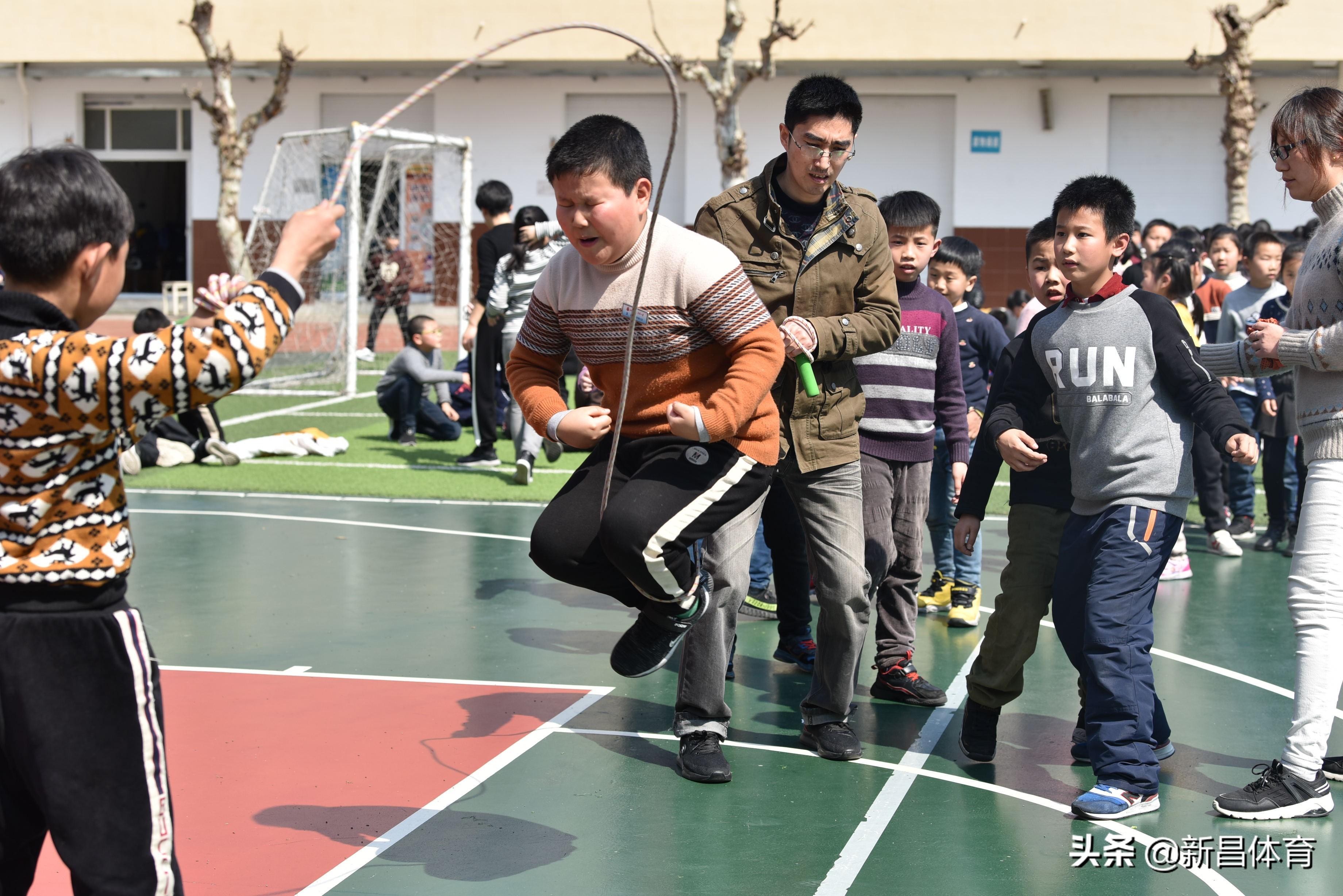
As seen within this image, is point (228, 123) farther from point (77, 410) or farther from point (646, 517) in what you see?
point (77, 410)

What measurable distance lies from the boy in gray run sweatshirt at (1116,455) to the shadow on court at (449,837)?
5.32 feet

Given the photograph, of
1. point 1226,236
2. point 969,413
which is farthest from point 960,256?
point 1226,236

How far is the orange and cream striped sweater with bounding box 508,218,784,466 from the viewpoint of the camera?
3828 mm

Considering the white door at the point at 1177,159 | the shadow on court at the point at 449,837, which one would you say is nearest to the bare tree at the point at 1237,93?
the white door at the point at 1177,159

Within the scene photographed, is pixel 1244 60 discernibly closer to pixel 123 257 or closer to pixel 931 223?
pixel 931 223

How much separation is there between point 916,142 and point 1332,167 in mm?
23262

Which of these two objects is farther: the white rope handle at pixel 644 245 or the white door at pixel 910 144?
the white door at pixel 910 144

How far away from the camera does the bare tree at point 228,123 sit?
2341 cm

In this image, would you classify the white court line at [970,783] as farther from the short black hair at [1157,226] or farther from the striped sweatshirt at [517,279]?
the short black hair at [1157,226]

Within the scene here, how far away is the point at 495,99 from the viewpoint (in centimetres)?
2745

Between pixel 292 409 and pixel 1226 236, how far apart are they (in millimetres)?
9773

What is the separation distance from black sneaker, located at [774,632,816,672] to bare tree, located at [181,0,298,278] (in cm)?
1886

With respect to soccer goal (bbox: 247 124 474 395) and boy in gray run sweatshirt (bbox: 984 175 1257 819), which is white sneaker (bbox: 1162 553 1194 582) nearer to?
boy in gray run sweatshirt (bbox: 984 175 1257 819)

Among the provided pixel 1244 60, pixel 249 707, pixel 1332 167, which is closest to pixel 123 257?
pixel 249 707
